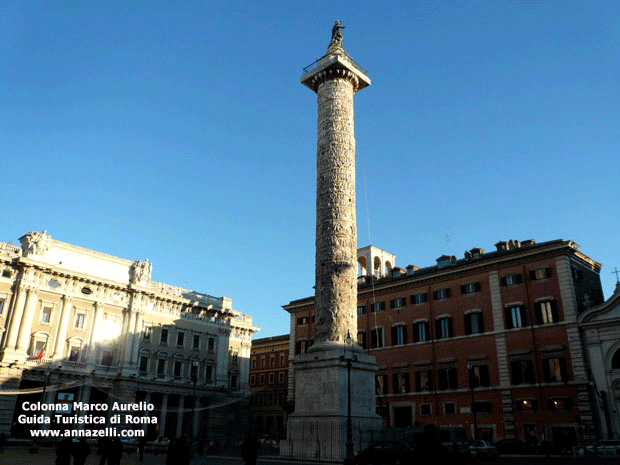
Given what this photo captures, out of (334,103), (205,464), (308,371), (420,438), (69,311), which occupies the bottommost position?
(205,464)

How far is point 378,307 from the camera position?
4150cm

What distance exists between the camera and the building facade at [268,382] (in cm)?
5938

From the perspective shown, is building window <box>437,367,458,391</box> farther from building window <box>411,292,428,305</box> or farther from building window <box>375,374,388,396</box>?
building window <box>411,292,428,305</box>

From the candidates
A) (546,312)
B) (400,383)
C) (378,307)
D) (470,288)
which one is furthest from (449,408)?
(378,307)

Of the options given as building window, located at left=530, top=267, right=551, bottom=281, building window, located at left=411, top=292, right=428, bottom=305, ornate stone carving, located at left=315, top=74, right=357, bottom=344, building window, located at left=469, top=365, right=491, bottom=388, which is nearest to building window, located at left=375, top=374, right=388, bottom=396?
building window, located at left=411, top=292, right=428, bottom=305

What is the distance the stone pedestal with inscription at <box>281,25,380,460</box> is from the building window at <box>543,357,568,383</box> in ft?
44.5

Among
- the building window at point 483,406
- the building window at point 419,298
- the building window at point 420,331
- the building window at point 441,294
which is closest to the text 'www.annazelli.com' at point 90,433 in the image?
the building window at point 420,331

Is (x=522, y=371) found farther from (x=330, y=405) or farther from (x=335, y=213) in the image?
(x=335, y=213)

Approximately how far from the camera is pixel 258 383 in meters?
63.8

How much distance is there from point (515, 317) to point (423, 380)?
26.0ft

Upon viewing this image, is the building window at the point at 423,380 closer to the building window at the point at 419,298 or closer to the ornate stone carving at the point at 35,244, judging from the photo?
the building window at the point at 419,298

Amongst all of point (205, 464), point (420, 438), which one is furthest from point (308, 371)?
point (420, 438)

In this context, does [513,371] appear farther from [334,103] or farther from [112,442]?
[112,442]

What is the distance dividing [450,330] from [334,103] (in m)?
18.7
